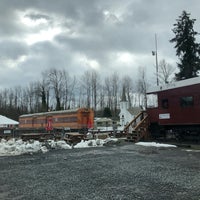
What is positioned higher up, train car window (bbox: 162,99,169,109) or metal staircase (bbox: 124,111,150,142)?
train car window (bbox: 162,99,169,109)

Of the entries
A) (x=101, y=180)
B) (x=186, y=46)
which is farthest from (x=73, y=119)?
(x=101, y=180)

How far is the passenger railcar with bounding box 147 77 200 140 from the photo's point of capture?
2122 centimetres

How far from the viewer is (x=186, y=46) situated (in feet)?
143

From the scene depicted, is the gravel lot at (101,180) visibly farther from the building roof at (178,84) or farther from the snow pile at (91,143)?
the building roof at (178,84)

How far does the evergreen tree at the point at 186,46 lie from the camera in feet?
141

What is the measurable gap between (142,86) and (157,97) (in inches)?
2738

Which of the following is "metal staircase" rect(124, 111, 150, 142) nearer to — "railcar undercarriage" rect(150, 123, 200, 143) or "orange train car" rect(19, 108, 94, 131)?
"railcar undercarriage" rect(150, 123, 200, 143)

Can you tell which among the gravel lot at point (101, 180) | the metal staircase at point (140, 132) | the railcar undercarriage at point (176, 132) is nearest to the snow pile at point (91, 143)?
the metal staircase at point (140, 132)

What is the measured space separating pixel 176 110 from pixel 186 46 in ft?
74.9

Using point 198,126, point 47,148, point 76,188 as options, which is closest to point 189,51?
point 198,126

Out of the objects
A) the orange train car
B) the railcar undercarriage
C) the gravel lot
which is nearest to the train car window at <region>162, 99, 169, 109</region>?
the railcar undercarriage

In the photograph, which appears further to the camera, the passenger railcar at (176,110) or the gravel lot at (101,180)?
the passenger railcar at (176,110)

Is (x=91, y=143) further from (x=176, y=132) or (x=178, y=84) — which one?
(x=178, y=84)

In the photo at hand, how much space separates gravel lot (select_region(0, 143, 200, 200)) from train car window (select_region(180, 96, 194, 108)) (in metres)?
8.65
